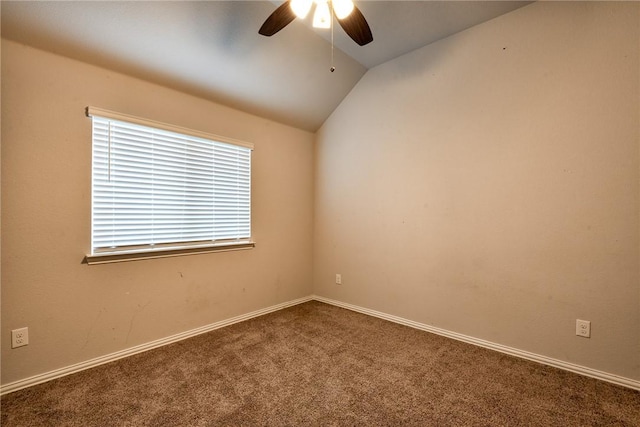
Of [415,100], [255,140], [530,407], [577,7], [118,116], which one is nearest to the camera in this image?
[530,407]

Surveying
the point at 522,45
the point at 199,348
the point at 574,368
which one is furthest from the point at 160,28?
the point at 574,368

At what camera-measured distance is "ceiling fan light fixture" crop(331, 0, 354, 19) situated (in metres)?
1.57

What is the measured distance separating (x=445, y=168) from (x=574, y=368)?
1813 mm

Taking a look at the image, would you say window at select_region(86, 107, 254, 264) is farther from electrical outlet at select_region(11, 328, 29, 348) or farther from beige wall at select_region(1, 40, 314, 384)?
electrical outlet at select_region(11, 328, 29, 348)

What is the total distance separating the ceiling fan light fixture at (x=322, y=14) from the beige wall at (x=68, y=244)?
59.7 inches

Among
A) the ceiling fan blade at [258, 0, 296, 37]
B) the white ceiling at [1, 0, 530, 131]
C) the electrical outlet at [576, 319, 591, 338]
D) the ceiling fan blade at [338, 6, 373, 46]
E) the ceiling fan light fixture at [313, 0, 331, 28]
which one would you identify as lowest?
the electrical outlet at [576, 319, 591, 338]

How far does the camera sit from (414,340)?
2584 mm

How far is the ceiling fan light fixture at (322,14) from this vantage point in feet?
5.51

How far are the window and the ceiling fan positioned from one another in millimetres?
1373

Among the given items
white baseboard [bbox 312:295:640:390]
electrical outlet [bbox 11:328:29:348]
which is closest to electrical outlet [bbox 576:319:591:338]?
white baseboard [bbox 312:295:640:390]

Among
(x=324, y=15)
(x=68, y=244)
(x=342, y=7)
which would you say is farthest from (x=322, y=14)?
(x=68, y=244)

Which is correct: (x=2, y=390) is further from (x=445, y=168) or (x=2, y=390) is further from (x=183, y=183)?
(x=445, y=168)

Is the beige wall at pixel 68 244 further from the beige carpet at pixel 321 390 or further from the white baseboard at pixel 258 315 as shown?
the beige carpet at pixel 321 390

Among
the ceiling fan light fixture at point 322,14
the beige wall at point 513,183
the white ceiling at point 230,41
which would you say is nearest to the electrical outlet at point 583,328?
the beige wall at point 513,183
